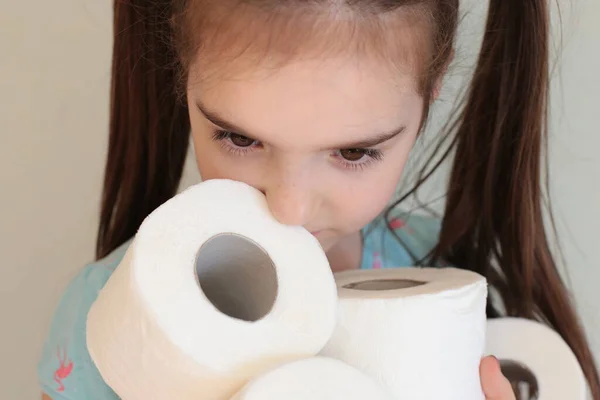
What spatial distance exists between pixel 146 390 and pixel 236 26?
0.22 metres

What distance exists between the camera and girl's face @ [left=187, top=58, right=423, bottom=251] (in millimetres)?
470

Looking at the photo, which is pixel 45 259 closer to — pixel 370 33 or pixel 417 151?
pixel 417 151

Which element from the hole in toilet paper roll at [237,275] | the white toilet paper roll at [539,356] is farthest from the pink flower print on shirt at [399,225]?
the hole in toilet paper roll at [237,275]

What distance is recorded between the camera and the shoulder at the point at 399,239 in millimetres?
765

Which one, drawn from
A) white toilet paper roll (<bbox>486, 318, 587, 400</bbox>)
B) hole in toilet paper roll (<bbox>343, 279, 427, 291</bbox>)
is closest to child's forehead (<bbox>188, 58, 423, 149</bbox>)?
hole in toilet paper roll (<bbox>343, 279, 427, 291</bbox>)

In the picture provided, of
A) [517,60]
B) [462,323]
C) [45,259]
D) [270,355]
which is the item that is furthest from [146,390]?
[45,259]

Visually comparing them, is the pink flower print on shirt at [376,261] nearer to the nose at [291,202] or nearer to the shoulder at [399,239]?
the shoulder at [399,239]

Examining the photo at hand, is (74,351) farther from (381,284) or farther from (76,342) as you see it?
(381,284)

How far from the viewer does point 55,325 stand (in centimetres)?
66

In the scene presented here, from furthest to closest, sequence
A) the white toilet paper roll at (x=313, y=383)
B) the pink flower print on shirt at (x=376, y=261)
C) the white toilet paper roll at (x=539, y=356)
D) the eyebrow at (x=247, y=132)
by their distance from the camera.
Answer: the pink flower print on shirt at (x=376, y=261)
the white toilet paper roll at (x=539, y=356)
the eyebrow at (x=247, y=132)
the white toilet paper roll at (x=313, y=383)

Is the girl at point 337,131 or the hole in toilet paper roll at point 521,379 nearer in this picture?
the girl at point 337,131

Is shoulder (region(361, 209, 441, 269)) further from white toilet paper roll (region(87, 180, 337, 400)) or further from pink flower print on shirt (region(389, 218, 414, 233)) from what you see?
white toilet paper roll (region(87, 180, 337, 400))

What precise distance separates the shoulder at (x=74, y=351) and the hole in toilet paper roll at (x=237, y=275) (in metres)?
0.15

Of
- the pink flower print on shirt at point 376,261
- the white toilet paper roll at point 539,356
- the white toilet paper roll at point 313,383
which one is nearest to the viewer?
the white toilet paper roll at point 313,383
